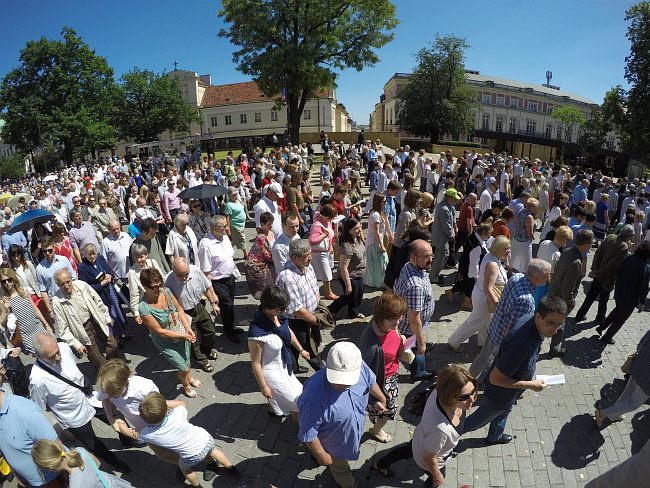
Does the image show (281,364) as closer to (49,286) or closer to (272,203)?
(49,286)

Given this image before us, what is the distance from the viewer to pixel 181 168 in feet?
73.7

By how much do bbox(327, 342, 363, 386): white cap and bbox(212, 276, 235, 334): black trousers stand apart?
3.26 m

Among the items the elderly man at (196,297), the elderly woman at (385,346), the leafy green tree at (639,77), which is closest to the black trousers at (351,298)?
the elderly man at (196,297)

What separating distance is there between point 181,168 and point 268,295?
21.1m

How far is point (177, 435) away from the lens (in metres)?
3.14

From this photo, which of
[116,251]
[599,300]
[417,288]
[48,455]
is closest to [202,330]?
[116,251]

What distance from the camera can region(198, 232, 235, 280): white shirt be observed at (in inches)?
216

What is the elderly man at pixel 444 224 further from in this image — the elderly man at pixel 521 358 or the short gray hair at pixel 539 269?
the elderly man at pixel 521 358

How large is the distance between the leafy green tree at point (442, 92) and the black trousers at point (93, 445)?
44346mm

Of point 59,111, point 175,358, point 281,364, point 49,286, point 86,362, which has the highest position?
point 59,111

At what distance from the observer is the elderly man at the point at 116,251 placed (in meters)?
6.02

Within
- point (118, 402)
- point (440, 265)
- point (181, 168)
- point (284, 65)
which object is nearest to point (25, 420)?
point (118, 402)

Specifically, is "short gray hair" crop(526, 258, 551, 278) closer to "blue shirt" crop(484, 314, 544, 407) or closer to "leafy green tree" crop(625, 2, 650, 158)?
"blue shirt" crop(484, 314, 544, 407)

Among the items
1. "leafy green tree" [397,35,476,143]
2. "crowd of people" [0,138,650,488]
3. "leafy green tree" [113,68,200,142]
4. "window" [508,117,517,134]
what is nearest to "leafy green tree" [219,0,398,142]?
"leafy green tree" [397,35,476,143]
